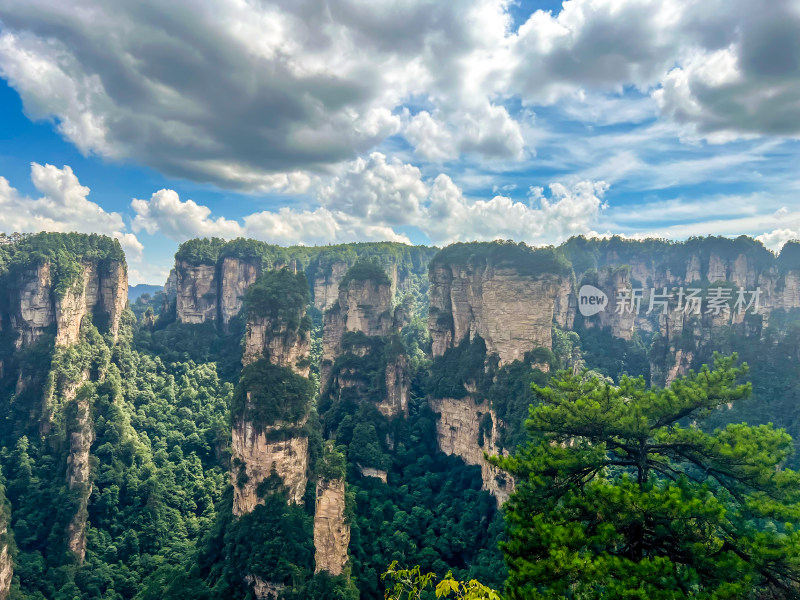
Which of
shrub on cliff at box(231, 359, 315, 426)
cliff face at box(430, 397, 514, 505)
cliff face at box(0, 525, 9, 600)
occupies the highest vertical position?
shrub on cliff at box(231, 359, 315, 426)

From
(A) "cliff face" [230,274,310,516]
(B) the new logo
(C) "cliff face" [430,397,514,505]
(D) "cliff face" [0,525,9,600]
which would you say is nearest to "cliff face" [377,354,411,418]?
(C) "cliff face" [430,397,514,505]

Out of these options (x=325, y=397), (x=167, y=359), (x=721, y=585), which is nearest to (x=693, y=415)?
(x=721, y=585)

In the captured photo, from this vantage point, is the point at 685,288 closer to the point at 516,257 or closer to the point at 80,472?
the point at 516,257

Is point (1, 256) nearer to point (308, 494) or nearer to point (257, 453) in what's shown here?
point (257, 453)

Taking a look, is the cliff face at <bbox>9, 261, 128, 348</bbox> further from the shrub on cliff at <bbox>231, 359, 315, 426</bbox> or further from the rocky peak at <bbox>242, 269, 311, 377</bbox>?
the shrub on cliff at <bbox>231, 359, 315, 426</bbox>

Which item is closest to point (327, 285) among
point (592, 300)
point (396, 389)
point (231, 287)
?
point (231, 287)

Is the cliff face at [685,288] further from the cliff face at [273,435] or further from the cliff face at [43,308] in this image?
the cliff face at [43,308]
